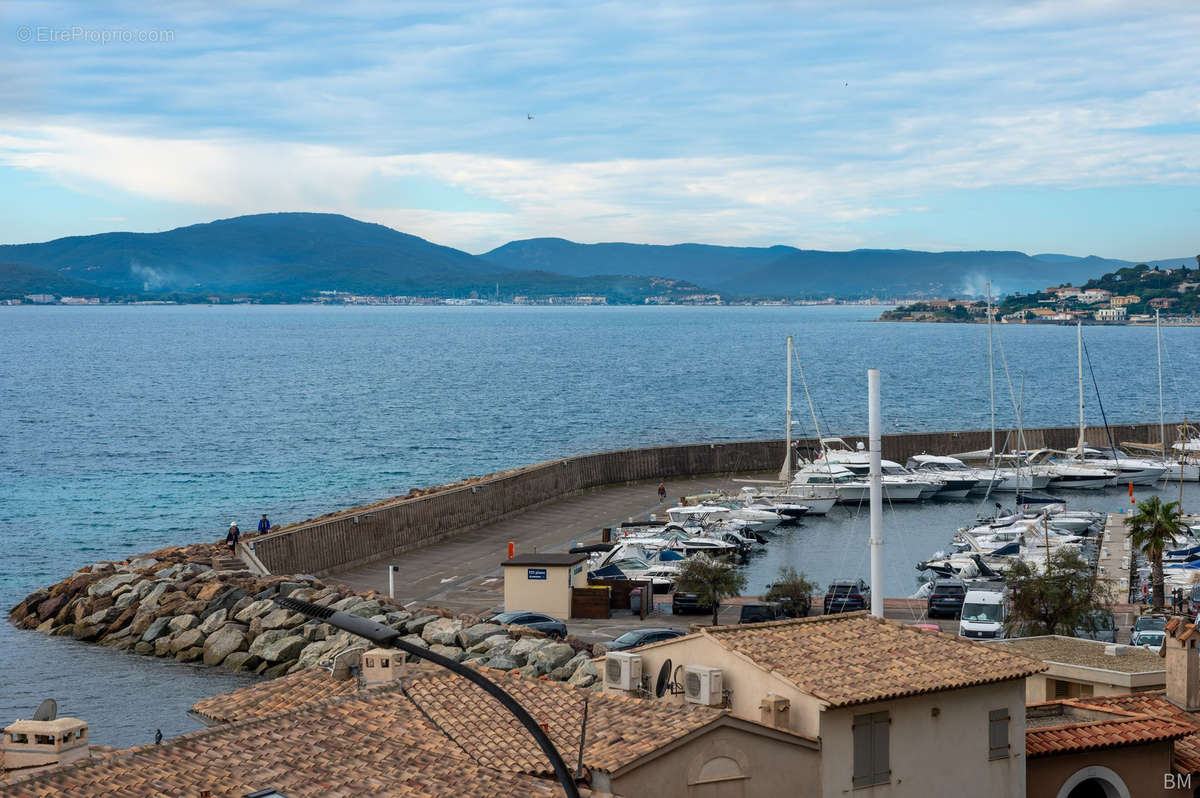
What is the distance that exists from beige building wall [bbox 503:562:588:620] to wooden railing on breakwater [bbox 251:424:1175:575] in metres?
10.1

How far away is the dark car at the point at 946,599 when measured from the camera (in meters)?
41.0

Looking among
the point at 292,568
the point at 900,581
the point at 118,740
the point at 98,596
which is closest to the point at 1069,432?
the point at 900,581

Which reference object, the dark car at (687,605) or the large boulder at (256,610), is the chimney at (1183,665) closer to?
the dark car at (687,605)

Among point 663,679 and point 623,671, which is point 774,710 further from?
point 623,671

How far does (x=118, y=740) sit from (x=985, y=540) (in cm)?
3514

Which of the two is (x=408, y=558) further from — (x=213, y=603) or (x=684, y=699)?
(x=684, y=699)

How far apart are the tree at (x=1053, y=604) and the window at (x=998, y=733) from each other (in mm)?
17943

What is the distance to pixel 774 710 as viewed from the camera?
16.5 meters

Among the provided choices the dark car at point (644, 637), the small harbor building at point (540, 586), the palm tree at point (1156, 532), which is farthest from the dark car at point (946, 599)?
the small harbor building at point (540, 586)

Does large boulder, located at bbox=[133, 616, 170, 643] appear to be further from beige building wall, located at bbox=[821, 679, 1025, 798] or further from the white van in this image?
beige building wall, located at bbox=[821, 679, 1025, 798]

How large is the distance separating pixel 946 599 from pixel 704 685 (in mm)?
26307

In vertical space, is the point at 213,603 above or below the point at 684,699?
below

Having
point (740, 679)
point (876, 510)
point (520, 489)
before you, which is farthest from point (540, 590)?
point (740, 679)

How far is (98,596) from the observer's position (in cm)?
4431
